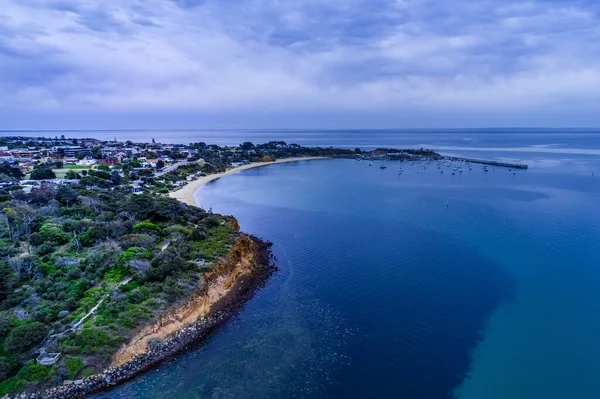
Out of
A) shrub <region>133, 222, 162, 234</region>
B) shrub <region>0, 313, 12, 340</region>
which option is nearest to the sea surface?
shrub <region>0, 313, 12, 340</region>

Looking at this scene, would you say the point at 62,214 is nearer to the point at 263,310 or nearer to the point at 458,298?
the point at 263,310

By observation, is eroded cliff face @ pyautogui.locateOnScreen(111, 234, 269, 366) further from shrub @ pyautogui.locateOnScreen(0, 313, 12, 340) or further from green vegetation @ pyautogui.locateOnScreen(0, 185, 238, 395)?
shrub @ pyautogui.locateOnScreen(0, 313, 12, 340)

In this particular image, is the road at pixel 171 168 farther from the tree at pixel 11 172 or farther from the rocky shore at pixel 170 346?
the rocky shore at pixel 170 346

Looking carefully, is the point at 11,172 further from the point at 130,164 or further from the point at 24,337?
the point at 24,337

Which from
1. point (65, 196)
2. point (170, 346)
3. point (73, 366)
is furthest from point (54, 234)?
point (170, 346)

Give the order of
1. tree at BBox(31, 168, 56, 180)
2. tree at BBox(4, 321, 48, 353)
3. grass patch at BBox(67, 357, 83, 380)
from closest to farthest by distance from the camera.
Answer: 1. grass patch at BBox(67, 357, 83, 380)
2. tree at BBox(4, 321, 48, 353)
3. tree at BBox(31, 168, 56, 180)

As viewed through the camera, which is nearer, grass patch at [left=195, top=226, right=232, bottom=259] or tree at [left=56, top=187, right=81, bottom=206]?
grass patch at [left=195, top=226, right=232, bottom=259]

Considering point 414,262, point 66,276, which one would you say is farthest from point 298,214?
point 66,276
